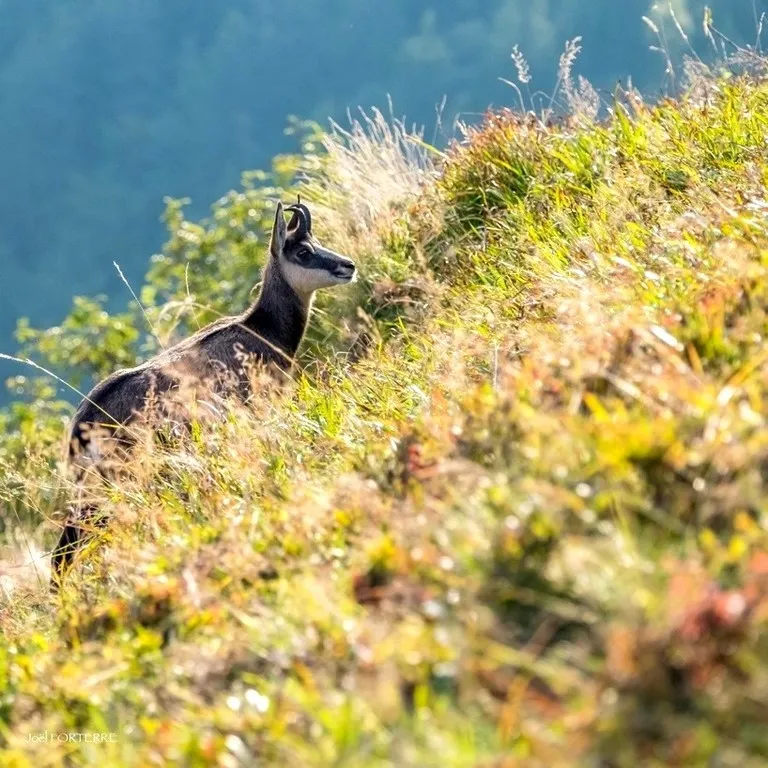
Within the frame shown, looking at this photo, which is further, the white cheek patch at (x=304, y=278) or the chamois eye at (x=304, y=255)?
the chamois eye at (x=304, y=255)

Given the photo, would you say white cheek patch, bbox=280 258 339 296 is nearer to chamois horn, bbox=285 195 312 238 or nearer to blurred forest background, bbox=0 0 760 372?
chamois horn, bbox=285 195 312 238

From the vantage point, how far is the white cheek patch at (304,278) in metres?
10.7

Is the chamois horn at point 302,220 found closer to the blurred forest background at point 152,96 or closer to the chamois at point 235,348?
the chamois at point 235,348

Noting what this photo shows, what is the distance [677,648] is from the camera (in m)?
2.71

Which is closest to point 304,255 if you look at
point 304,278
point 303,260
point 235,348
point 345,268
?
point 303,260

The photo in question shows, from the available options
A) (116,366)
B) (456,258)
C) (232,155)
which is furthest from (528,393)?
(232,155)

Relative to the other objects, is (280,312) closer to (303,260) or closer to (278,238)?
(303,260)

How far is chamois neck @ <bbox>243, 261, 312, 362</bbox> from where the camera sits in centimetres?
1064

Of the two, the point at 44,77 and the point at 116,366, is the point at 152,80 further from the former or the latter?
the point at 116,366

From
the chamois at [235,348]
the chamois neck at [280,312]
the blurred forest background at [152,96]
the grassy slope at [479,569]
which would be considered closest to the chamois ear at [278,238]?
the chamois at [235,348]

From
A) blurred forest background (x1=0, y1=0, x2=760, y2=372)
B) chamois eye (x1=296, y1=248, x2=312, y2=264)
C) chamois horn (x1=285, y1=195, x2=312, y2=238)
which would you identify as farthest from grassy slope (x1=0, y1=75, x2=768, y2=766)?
blurred forest background (x1=0, y1=0, x2=760, y2=372)

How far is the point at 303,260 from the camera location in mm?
10922

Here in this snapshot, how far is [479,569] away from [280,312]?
771 cm

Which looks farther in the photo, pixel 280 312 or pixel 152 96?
pixel 152 96
